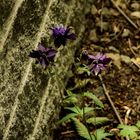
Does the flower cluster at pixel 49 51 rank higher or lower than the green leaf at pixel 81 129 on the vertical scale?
higher

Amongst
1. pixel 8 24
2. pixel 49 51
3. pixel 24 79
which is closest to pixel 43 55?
pixel 49 51

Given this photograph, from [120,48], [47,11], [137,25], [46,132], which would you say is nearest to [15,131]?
[46,132]

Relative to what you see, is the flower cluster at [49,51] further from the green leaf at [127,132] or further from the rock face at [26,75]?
the green leaf at [127,132]

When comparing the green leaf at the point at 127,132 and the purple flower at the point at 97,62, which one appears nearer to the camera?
the purple flower at the point at 97,62

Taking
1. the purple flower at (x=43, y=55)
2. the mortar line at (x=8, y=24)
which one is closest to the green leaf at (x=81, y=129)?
the purple flower at (x=43, y=55)

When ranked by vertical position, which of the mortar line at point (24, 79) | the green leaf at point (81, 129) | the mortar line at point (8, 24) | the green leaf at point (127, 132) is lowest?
the green leaf at point (81, 129)

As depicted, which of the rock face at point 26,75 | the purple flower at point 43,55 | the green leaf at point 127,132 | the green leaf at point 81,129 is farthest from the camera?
the green leaf at point 81,129

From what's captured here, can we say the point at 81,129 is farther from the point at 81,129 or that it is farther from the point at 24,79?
the point at 24,79

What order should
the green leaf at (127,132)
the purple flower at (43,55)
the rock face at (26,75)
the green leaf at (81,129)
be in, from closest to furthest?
the purple flower at (43,55) → the rock face at (26,75) → the green leaf at (127,132) → the green leaf at (81,129)

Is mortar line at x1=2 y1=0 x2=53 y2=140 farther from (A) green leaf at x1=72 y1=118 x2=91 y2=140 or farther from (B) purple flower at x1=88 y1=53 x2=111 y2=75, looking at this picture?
(A) green leaf at x1=72 y1=118 x2=91 y2=140
